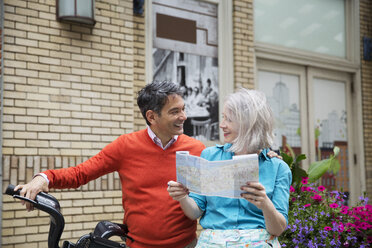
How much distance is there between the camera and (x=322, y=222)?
3.87m

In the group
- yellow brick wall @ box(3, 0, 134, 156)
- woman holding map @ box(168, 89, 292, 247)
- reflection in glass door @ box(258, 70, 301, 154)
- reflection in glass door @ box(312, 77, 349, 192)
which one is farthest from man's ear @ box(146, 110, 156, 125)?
reflection in glass door @ box(312, 77, 349, 192)

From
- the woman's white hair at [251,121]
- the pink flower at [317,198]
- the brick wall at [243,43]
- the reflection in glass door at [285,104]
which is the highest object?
the brick wall at [243,43]

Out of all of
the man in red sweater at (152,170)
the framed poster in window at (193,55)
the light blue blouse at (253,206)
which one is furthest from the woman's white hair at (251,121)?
the framed poster in window at (193,55)

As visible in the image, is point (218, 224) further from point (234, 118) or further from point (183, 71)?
point (183, 71)

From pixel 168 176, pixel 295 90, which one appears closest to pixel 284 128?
pixel 295 90

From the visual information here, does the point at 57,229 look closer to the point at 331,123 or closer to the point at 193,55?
the point at 193,55

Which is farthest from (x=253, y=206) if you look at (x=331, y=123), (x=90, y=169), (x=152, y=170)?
(x=331, y=123)

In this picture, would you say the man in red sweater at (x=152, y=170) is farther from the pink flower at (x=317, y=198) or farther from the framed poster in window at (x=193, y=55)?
the framed poster in window at (x=193, y=55)

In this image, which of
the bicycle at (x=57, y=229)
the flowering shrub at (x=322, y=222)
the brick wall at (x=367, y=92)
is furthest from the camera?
the brick wall at (x=367, y=92)

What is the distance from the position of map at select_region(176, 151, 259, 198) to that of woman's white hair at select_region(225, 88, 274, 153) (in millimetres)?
283

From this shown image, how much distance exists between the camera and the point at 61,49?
16.6ft

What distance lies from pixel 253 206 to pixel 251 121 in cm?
43

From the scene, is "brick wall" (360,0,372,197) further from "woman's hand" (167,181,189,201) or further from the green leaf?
"woman's hand" (167,181,189,201)

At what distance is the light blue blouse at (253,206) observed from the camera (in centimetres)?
226
